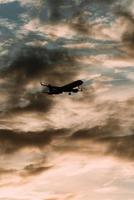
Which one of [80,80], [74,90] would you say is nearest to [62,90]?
[74,90]

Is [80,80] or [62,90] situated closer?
[62,90]

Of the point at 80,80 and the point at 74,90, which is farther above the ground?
the point at 80,80

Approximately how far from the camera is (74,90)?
123688 mm

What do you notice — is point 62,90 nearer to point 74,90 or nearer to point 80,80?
point 74,90

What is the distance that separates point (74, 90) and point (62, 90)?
437 cm

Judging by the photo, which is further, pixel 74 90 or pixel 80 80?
pixel 80 80

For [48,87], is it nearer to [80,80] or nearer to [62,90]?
[62,90]

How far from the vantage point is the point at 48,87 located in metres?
125

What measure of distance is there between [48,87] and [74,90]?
382 inches

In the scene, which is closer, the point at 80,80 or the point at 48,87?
the point at 48,87

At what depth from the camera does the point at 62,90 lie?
12419cm

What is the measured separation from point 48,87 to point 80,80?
15209 mm

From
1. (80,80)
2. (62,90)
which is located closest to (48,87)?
(62,90)

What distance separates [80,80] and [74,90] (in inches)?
455
